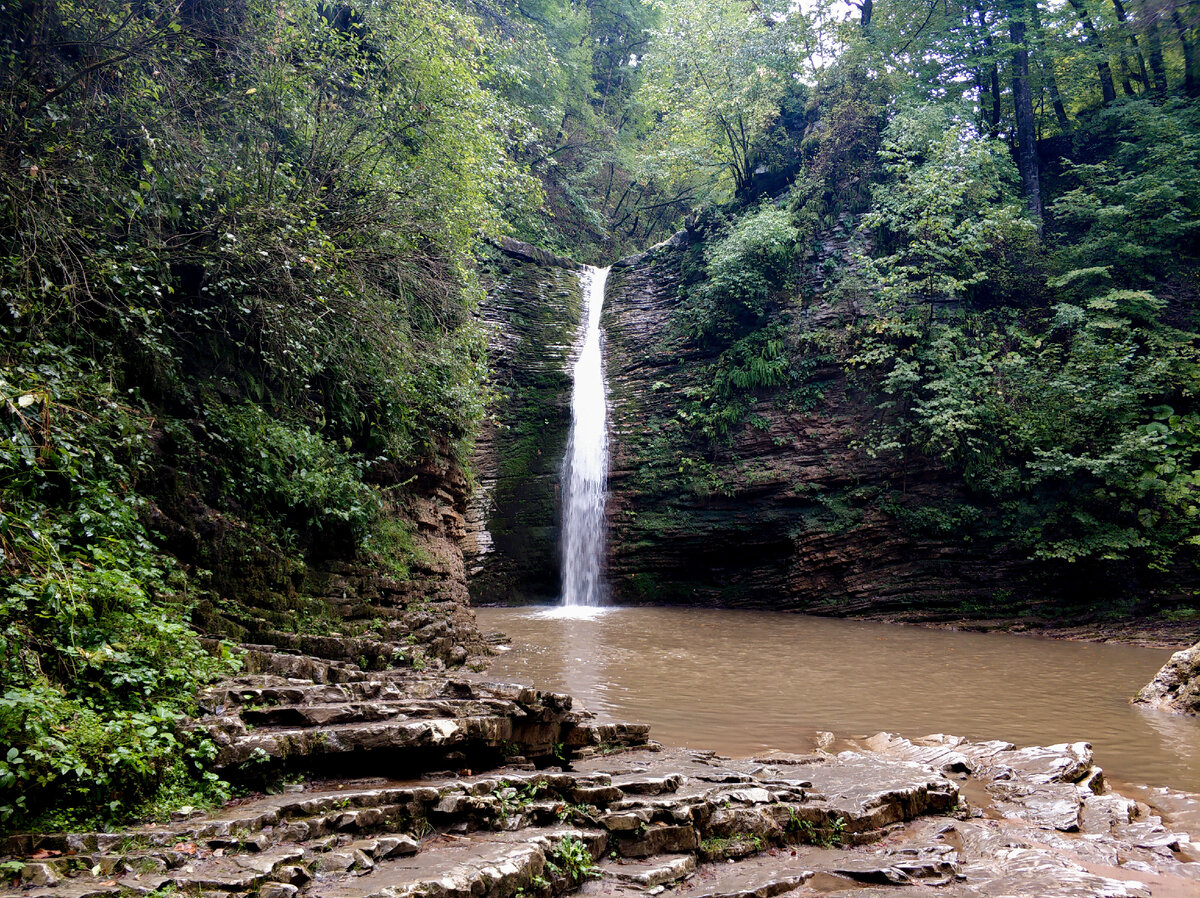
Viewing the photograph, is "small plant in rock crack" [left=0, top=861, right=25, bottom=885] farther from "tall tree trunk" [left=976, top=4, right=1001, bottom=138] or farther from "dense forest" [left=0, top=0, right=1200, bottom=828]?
"tall tree trunk" [left=976, top=4, right=1001, bottom=138]

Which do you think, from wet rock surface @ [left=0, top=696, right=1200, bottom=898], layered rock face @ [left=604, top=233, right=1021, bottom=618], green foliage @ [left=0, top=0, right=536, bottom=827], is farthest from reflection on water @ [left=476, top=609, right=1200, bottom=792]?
green foliage @ [left=0, top=0, right=536, bottom=827]

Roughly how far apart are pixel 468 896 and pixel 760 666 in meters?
7.55

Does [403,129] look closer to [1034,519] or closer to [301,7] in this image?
[301,7]

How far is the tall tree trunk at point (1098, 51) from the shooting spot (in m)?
16.3

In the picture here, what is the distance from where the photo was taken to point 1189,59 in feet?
52.1

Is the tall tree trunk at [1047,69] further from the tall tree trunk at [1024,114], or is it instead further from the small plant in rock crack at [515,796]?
the small plant in rock crack at [515,796]

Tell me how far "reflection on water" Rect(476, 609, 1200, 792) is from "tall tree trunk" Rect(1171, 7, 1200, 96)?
1326 cm

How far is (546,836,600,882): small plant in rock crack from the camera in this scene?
3256mm

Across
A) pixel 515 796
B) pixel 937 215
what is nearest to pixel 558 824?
pixel 515 796

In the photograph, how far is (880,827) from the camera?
14.1 feet

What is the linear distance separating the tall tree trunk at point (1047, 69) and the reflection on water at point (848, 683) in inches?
554

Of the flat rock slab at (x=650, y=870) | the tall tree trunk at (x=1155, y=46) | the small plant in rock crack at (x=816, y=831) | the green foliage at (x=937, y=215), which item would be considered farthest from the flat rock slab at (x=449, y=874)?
the tall tree trunk at (x=1155, y=46)

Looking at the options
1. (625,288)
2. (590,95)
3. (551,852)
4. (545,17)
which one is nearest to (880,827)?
(551,852)

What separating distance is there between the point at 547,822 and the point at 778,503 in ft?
41.1
